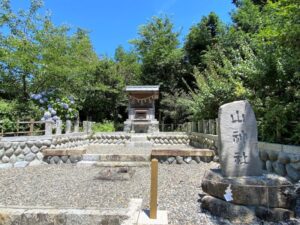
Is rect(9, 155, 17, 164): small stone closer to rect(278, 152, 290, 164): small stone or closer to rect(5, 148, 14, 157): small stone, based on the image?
rect(5, 148, 14, 157): small stone

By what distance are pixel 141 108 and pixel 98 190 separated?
454 inches

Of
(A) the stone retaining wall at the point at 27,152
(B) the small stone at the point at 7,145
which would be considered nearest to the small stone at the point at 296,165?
(A) the stone retaining wall at the point at 27,152

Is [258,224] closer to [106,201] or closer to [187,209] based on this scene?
[187,209]

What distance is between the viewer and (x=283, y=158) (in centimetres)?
402

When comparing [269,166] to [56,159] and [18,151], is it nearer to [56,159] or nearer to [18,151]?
[56,159]

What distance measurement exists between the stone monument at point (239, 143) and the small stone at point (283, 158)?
0.91 metres

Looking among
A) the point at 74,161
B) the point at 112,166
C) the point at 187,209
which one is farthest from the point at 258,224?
the point at 74,161

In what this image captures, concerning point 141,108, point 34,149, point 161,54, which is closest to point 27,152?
point 34,149

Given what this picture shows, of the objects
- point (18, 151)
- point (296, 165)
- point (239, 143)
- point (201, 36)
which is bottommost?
point (18, 151)

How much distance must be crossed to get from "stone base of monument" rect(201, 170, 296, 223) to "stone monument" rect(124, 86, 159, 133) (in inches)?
463

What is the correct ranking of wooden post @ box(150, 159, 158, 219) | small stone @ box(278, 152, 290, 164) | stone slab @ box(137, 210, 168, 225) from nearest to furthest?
stone slab @ box(137, 210, 168, 225), wooden post @ box(150, 159, 158, 219), small stone @ box(278, 152, 290, 164)

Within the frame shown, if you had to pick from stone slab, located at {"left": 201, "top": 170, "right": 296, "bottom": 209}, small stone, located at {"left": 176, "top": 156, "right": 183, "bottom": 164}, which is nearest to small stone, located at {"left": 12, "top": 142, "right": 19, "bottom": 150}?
small stone, located at {"left": 176, "top": 156, "right": 183, "bottom": 164}

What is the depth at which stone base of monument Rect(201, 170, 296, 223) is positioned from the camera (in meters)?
2.93

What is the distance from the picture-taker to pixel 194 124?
11812mm
